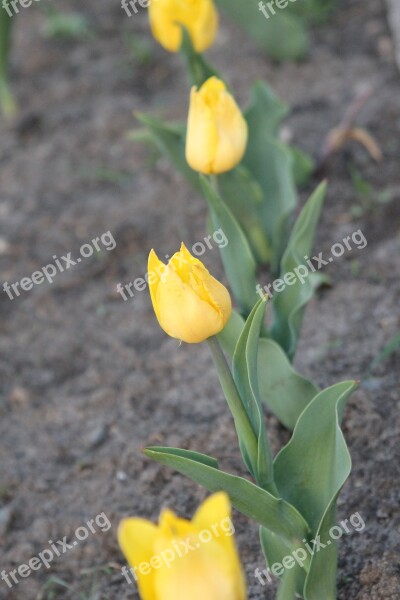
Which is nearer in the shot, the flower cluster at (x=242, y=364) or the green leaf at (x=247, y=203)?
the flower cluster at (x=242, y=364)

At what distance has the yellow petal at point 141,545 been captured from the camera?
103 centimetres

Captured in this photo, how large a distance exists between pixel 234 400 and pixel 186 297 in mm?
213

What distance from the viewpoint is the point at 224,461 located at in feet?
6.29

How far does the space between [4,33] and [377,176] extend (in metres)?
1.29

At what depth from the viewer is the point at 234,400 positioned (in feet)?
4.56

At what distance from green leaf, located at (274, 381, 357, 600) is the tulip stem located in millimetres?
91

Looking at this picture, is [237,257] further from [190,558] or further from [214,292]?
[190,558]

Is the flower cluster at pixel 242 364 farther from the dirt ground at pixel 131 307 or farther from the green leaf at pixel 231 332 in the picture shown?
the dirt ground at pixel 131 307

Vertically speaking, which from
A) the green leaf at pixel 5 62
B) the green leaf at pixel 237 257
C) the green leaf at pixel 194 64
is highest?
the green leaf at pixel 5 62

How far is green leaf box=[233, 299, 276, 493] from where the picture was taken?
136cm

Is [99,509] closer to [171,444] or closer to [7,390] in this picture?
[171,444]

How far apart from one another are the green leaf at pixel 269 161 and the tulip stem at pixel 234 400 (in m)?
0.96

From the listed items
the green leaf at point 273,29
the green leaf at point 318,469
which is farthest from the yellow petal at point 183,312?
the green leaf at point 273,29

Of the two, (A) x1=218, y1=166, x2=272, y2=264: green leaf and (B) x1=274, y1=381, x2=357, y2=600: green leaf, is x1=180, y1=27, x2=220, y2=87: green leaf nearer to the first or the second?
(A) x1=218, y1=166, x2=272, y2=264: green leaf
